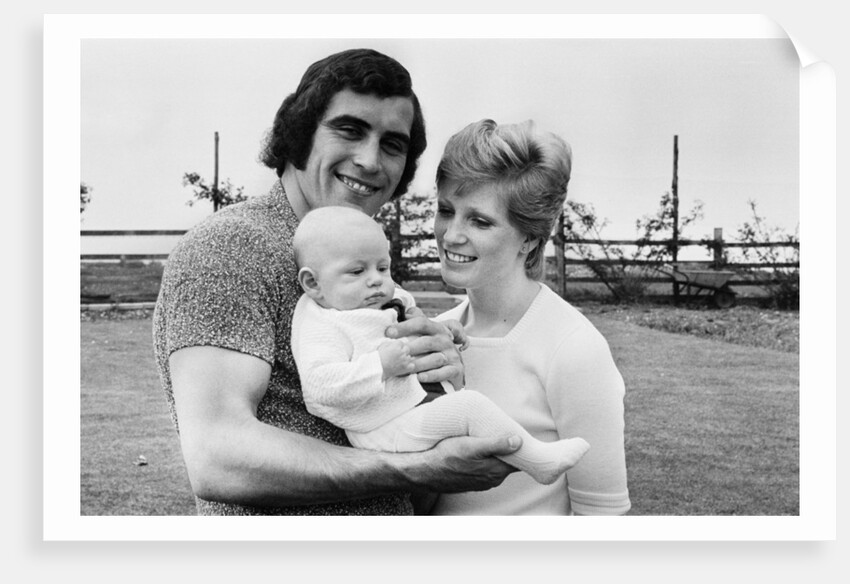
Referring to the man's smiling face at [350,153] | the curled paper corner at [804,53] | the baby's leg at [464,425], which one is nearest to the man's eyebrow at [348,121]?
the man's smiling face at [350,153]

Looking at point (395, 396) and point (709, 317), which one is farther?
point (709, 317)

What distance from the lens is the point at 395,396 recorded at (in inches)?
99.5

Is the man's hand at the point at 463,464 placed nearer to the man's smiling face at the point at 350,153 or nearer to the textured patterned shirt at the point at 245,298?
the textured patterned shirt at the point at 245,298

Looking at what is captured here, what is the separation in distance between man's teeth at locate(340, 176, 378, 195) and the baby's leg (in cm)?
62

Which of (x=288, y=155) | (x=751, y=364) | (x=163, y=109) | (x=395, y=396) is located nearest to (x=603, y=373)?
(x=395, y=396)

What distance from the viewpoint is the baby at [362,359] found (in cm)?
244

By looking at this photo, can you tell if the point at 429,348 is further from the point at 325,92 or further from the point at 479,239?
the point at 325,92

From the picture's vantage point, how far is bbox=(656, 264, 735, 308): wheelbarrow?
341 cm

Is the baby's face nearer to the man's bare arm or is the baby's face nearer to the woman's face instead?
the man's bare arm

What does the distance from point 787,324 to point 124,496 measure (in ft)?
7.52

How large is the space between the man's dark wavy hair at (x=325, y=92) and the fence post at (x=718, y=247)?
3.80ft

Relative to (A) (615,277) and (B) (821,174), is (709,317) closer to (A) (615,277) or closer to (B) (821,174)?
(A) (615,277)

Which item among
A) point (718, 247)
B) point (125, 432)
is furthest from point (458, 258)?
point (125, 432)

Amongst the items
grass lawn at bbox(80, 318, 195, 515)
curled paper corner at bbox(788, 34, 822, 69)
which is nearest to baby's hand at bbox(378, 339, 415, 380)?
grass lawn at bbox(80, 318, 195, 515)
